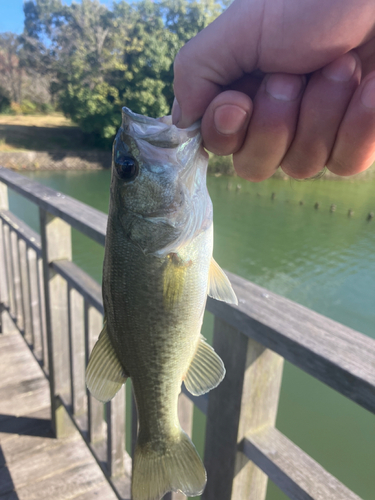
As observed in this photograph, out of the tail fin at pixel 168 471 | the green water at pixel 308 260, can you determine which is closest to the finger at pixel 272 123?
the tail fin at pixel 168 471

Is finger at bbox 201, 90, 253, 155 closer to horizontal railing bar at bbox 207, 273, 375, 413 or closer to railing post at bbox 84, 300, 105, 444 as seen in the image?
horizontal railing bar at bbox 207, 273, 375, 413

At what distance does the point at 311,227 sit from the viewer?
12.0 metres

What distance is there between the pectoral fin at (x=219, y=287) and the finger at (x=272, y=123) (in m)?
0.25

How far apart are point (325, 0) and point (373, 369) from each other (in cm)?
62

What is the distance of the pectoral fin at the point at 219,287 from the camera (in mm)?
882

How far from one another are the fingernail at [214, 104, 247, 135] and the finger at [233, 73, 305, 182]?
1.3 inches

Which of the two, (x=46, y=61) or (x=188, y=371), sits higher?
(x=46, y=61)

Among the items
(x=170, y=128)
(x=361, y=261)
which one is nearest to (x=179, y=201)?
(x=170, y=128)

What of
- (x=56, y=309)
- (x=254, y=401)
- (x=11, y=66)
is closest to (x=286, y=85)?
(x=254, y=401)

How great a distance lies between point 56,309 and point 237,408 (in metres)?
1.37

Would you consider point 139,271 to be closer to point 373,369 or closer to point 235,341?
point 235,341

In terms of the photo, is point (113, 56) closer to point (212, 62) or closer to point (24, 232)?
point (24, 232)

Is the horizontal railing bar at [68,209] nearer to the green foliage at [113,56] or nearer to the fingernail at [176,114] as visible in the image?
the fingernail at [176,114]

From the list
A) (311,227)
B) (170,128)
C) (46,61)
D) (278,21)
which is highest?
(46,61)
